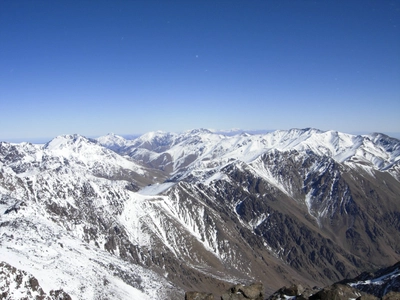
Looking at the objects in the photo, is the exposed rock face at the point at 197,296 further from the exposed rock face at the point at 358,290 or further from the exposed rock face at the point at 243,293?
the exposed rock face at the point at 358,290

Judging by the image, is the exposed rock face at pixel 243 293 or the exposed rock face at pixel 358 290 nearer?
the exposed rock face at pixel 358 290

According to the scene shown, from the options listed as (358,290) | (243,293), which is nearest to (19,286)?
(243,293)

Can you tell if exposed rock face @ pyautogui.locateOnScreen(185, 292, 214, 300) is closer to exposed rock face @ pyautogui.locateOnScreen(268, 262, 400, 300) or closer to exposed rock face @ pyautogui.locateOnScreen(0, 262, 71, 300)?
exposed rock face @ pyautogui.locateOnScreen(268, 262, 400, 300)

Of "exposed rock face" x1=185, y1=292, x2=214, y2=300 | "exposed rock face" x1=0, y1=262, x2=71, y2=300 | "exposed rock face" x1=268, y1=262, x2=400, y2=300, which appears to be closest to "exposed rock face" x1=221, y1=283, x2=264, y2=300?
"exposed rock face" x1=185, y1=292, x2=214, y2=300

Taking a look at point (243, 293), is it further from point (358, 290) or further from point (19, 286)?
point (19, 286)

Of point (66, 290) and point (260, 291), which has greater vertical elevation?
point (260, 291)

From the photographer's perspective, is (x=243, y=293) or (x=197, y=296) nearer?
(x=197, y=296)

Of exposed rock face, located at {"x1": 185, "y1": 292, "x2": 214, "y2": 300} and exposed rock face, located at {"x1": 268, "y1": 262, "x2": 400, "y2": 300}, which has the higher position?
exposed rock face, located at {"x1": 185, "y1": 292, "x2": 214, "y2": 300}

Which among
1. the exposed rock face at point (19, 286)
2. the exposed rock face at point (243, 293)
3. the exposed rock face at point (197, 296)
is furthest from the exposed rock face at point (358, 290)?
the exposed rock face at point (19, 286)

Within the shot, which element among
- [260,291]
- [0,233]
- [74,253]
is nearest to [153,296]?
[74,253]

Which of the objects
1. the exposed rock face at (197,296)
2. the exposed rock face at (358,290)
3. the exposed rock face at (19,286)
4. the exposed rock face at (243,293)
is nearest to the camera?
the exposed rock face at (197,296)

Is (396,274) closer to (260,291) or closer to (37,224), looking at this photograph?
(260,291)
